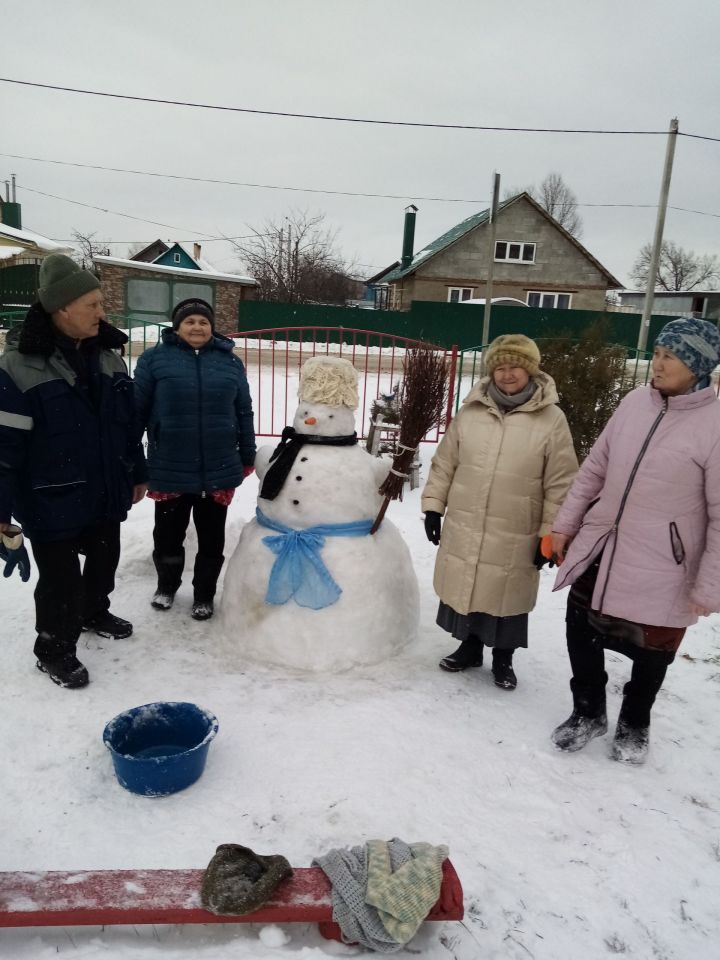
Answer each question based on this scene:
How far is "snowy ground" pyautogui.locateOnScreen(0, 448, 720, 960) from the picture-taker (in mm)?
1897

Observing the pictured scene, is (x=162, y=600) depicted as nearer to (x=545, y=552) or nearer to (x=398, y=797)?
(x=398, y=797)

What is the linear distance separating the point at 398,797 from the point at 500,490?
129 cm

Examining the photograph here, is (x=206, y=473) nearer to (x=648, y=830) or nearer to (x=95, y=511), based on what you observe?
(x=95, y=511)

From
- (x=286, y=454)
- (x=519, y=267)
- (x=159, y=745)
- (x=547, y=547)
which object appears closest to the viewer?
(x=159, y=745)

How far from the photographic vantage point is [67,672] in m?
3.00

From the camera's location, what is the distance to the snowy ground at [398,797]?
6.23 ft

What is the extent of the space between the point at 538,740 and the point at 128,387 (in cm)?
240

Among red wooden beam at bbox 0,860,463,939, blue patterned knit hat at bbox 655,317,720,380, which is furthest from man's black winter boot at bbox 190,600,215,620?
blue patterned knit hat at bbox 655,317,720,380

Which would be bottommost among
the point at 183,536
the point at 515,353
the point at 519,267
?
the point at 183,536

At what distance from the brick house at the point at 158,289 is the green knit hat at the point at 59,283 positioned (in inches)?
716

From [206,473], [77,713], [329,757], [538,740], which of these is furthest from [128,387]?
[538,740]

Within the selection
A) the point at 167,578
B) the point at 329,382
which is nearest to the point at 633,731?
the point at 329,382

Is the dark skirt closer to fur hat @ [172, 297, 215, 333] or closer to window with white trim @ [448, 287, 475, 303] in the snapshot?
fur hat @ [172, 297, 215, 333]

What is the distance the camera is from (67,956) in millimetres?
1734
